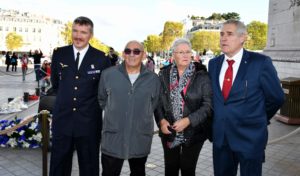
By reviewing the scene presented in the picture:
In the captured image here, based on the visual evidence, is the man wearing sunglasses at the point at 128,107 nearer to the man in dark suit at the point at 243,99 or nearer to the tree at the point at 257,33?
the man in dark suit at the point at 243,99

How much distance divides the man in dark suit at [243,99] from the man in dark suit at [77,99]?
1427 mm

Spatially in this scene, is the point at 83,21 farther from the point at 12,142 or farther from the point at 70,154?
the point at 12,142

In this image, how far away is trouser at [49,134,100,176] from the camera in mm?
3920

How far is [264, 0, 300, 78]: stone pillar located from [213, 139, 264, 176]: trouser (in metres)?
7.90

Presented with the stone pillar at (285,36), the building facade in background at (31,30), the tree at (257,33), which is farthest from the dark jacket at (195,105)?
the building facade in background at (31,30)

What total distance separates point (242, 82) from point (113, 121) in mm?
1419

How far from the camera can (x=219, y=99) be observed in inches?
138

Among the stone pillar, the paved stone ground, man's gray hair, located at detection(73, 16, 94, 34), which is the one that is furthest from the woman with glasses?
the stone pillar

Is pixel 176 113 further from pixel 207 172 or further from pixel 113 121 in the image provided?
pixel 207 172

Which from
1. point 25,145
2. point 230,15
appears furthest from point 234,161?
point 230,15

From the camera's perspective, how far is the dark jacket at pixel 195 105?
356cm

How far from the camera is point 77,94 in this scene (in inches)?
152

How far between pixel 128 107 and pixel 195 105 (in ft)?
2.41

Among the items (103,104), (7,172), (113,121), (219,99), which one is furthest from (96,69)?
(7,172)
